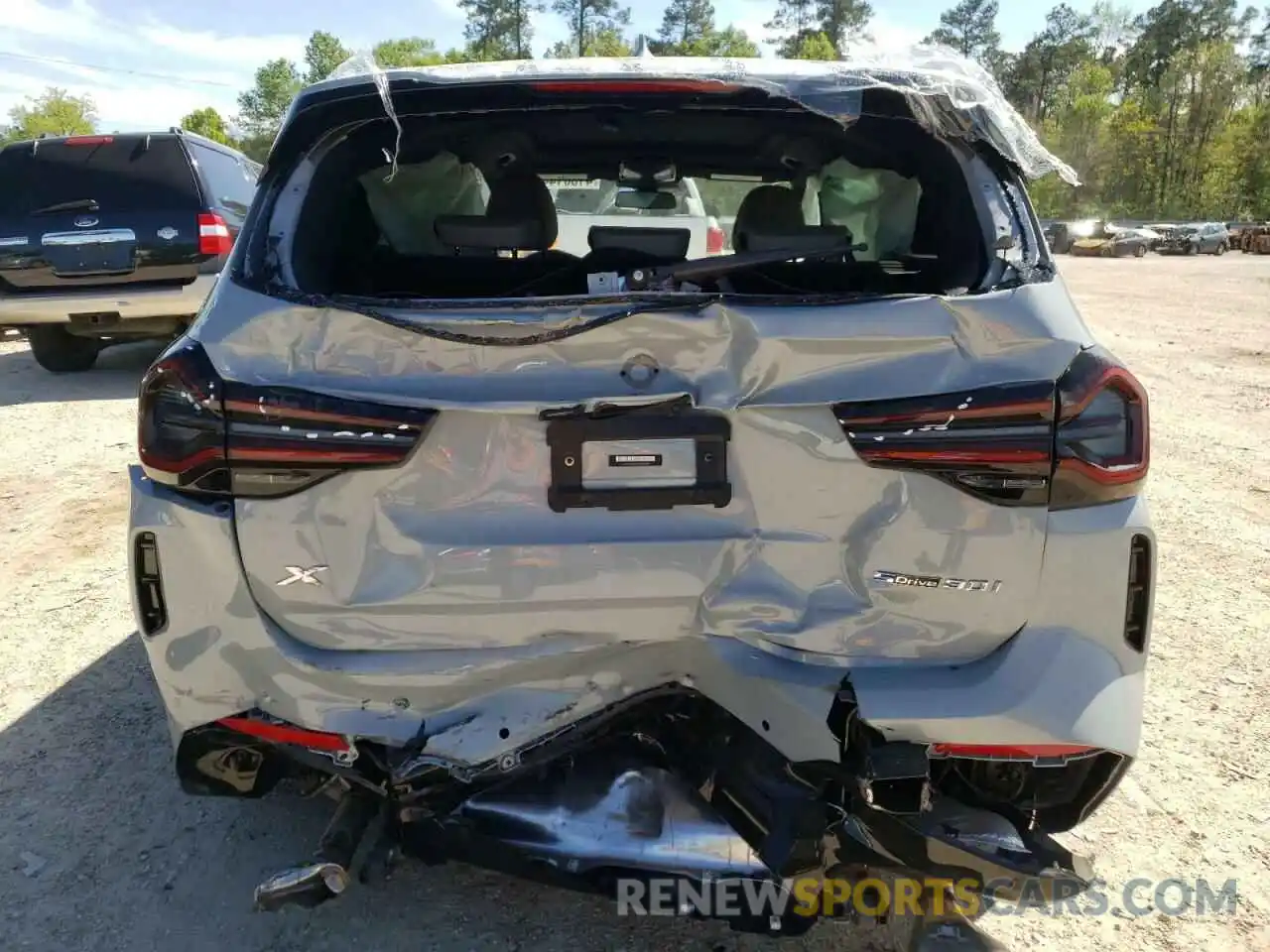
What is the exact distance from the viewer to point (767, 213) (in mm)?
3195

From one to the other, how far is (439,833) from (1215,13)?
103 meters

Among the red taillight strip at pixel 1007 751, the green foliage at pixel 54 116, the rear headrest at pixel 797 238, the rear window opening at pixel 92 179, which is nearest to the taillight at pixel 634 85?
the rear headrest at pixel 797 238

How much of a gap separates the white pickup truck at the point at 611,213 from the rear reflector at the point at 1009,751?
2586 millimetres

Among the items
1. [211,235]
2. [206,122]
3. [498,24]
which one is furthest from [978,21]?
[211,235]

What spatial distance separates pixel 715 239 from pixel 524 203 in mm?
1762

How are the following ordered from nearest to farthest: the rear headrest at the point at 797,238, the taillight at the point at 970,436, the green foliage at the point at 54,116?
the taillight at the point at 970,436 < the rear headrest at the point at 797,238 < the green foliage at the point at 54,116

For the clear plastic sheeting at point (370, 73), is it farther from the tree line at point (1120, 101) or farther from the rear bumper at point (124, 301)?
the tree line at point (1120, 101)

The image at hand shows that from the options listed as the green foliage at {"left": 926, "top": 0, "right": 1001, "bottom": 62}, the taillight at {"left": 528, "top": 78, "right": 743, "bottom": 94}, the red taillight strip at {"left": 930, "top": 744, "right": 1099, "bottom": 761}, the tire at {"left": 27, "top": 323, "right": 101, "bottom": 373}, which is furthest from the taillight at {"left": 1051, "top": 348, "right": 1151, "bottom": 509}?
the green foliage at {"left": 926, "top": 0, "right": 1001, "bottom": 62}

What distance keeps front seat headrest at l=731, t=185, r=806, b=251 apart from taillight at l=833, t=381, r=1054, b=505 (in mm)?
1146

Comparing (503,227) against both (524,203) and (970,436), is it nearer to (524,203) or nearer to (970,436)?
(524,203)

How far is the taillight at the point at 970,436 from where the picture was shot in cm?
188

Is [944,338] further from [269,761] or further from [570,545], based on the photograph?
[269,761]

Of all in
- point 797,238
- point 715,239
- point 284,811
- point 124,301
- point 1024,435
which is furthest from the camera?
point 124,301

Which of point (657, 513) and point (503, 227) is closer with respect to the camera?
point (657, 513)
